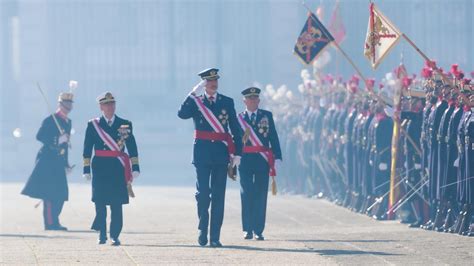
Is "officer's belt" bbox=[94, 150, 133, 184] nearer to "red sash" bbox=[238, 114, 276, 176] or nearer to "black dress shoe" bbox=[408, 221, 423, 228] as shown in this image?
"red sash" bbox=[238, 114, 276, 176]

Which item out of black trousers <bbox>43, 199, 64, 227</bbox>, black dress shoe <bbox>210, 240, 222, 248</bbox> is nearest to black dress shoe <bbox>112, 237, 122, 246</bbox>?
black dress shoe <bbox>210, 240, 222, 248</bbox>

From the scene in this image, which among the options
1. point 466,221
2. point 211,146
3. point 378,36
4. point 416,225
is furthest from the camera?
point 378,36

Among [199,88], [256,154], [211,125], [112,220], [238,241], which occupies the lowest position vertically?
[238,241]

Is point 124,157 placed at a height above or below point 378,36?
below

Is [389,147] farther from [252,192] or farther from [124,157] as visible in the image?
[124,157]

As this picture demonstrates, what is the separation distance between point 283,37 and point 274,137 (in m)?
28.5

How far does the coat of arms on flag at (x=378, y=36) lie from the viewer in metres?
19.7

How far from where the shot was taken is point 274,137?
17.7m

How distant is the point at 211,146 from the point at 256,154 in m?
1.48

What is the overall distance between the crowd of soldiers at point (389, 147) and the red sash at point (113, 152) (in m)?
3.34

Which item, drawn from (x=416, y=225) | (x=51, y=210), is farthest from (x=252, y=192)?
(x=51, y=210)

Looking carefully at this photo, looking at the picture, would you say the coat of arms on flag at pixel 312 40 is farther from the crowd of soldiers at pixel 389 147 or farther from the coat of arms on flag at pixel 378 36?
the coat of arms on flag at pixel 378 36

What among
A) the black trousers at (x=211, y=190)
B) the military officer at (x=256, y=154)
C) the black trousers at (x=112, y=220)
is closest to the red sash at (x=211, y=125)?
the black trousers at (x=211, y=190)

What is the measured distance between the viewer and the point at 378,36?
1975 cm
